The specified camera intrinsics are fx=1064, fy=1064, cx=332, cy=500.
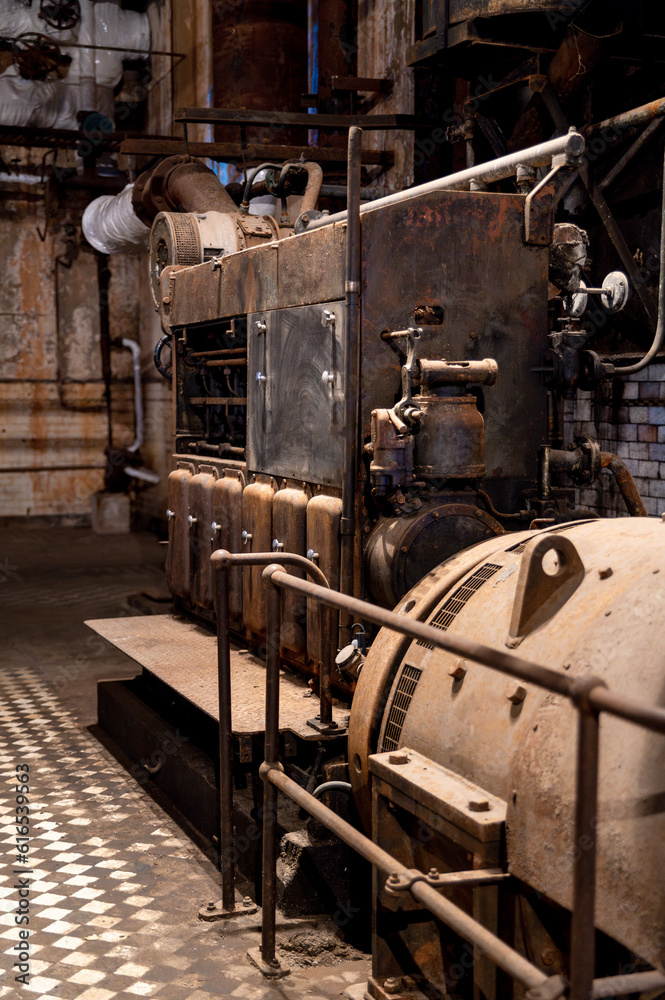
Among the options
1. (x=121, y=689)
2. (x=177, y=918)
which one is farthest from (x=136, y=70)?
(x=177, y=918)

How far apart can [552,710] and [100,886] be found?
2164 mm

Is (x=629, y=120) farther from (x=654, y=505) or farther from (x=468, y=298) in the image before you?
(x=468, y=298)

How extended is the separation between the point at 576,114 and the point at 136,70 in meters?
8.31

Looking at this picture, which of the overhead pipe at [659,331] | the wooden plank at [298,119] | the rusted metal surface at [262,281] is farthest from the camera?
the wooden plank at [298,119]

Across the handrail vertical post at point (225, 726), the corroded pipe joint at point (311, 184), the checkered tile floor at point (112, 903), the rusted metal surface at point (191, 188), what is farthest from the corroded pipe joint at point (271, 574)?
the rusted metal surface at point (191, 188)

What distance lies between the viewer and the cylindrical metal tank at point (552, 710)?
2027 millimetres

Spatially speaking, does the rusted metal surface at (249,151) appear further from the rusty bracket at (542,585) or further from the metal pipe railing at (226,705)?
the rusty bracket at (542,585)

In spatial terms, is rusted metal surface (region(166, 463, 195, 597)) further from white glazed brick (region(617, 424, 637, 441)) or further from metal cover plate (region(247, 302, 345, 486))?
white glazed brick (region(617, 424, 637, 441))

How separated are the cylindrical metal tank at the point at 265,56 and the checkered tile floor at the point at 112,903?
7.18 m

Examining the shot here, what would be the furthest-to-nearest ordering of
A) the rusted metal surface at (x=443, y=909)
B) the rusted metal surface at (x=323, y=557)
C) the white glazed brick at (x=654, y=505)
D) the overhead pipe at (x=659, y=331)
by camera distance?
the white glazed brick at (x=654, y=505) → the overhead pipe at (x=659, y=331) → the rusted metal surface at (x=323, y=557) → the rusted metal surface at (x=443, y=909)

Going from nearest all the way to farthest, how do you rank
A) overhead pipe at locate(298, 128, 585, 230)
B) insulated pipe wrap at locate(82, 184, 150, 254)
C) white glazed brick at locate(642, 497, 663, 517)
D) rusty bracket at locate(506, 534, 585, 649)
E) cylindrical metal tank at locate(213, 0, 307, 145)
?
rusty bracket at locate(506, 534, 585, 649) → overhead pipe at locate(298, 128, 585, 230) → white glazed brick at locate(642, 497, 663, 517) → cylindrical metal tank at locate(213, 0, 307, 145) → insulated pipe wrap at locate(82, 184, 150, 254)

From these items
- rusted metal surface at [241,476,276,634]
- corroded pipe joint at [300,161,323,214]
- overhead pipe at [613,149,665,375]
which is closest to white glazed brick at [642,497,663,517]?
overhead pipe at [613,149,665,375]

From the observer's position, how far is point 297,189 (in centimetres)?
609

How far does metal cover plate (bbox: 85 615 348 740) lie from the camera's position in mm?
Answer: 3924
